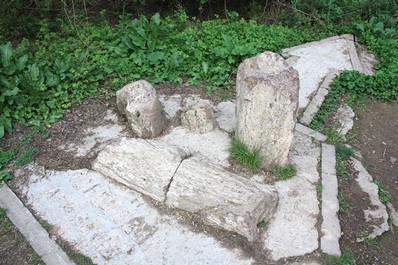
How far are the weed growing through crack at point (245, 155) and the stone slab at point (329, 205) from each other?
834 millimetres

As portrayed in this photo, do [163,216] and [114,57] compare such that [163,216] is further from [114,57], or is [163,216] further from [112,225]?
[114,57]

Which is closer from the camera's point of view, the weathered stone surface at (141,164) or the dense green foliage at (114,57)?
the weathered stone surface at (141,164)

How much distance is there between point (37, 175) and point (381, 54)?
6144mm

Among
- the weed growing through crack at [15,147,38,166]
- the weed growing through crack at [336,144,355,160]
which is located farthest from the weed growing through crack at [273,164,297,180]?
the weed growing through crack at [15,147,38,166]

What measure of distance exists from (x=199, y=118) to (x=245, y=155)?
33.4 inches

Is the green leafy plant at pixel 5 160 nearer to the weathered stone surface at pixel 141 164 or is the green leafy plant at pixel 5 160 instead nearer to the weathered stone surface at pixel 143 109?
the weathered stone surface at pixel 141 164

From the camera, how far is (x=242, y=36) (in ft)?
25.0

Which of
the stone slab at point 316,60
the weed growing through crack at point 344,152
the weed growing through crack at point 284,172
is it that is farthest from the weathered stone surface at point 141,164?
the stone slab at point 316,60

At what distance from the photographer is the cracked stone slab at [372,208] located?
4539 millimetres

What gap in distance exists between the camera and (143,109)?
5.21m

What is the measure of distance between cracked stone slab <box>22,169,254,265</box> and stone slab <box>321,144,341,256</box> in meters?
0.85

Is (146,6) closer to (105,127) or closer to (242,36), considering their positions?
(242,36)

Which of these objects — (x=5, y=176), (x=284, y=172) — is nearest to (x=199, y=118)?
(x=284, y=172)

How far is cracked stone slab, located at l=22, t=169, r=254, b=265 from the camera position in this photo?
13.4 ft
